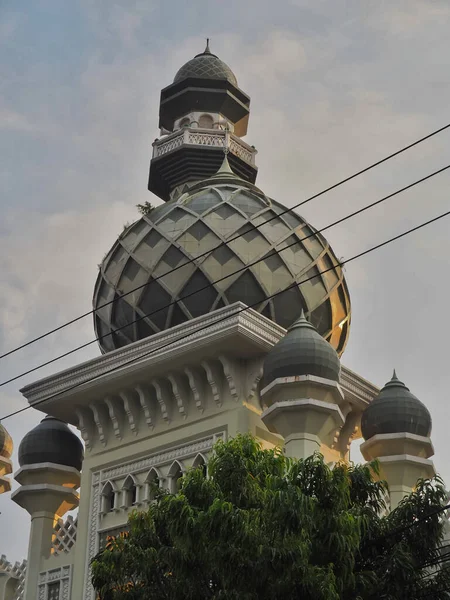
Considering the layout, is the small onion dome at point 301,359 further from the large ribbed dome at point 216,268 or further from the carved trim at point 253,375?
the large ribbed dome at point 216,268

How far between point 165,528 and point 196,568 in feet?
2.15

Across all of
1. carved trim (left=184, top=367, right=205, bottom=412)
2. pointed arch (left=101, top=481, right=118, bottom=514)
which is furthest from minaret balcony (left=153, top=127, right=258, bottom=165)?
pointed arch (left=101, top=481, right=118, bottom=514)

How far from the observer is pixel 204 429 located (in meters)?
17.6

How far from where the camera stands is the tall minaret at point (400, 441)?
17.2 m

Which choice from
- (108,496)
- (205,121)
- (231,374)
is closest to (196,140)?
(205,121)

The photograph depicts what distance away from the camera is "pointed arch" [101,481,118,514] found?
18391mm

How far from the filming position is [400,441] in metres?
17.2

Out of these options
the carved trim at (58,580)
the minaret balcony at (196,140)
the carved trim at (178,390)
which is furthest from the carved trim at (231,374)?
the minaret balcony at (196,140)

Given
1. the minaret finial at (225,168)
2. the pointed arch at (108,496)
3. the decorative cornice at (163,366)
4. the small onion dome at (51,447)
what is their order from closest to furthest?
the decorative cornice at (163,366) → the pointed arch at (108,496) → the small onion dome at (51,447) → the minaret finial at (225,168)

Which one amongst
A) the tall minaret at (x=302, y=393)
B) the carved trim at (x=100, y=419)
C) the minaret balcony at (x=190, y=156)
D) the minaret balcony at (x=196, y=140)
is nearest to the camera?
the tall minaret at (x=302, y=393)

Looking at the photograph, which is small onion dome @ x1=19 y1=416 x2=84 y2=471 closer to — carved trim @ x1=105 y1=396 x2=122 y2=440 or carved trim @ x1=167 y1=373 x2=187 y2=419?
carved trim @ x1=105 y1=396 x2=122 y2=440

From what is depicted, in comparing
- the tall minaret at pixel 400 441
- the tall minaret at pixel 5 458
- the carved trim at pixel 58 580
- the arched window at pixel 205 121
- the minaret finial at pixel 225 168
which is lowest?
the carved trim at pixel 58 580

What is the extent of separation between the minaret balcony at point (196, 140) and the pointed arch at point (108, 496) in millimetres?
7378

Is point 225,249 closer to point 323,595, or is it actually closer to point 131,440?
point 131,440
